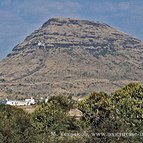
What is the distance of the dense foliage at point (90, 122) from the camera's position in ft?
241

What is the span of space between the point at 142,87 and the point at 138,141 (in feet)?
83.8

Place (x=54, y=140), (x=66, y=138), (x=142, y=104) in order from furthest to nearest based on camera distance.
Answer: (x=142, y=104), (x=66, y=138), (x=54, y=140)

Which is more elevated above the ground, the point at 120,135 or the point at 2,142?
the point at 2,142

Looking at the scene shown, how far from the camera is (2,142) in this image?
6412cm

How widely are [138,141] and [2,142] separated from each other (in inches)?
952

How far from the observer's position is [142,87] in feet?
332

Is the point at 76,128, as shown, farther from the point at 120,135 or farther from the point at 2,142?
the point at 2,142

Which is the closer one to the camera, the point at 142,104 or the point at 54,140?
the point at 54,140

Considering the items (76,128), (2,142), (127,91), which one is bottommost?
(76,128)

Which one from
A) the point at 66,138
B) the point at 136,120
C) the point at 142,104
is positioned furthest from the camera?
the point at 142,104

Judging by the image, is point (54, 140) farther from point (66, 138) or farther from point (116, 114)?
point (116, 114)

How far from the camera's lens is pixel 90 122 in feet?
317

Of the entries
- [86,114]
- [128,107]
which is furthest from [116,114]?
[86,114]

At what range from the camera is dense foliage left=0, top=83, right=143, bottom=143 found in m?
73.3
